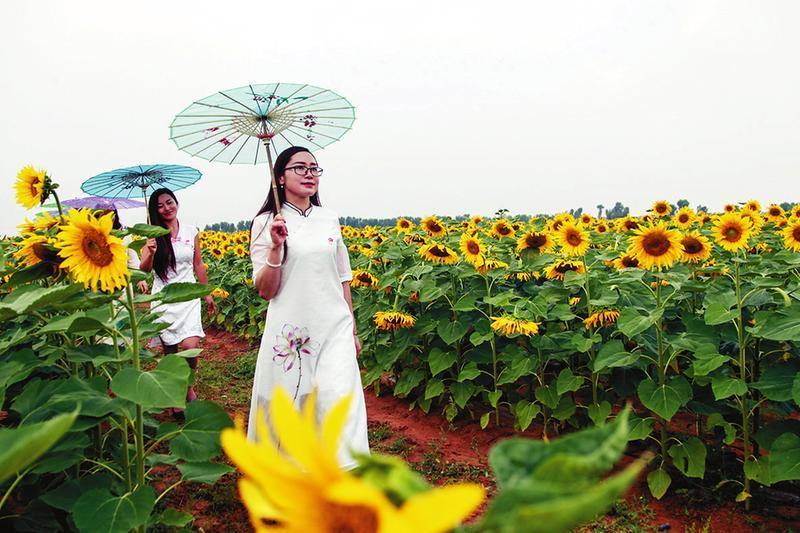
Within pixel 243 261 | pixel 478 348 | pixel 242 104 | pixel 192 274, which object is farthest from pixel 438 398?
pixel 243 261

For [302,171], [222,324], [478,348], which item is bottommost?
[222,324]

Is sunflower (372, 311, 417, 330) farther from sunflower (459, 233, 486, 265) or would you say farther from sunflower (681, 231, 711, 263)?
sunflower (681, 231, 711, 263)

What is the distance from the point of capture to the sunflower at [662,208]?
8078 mm

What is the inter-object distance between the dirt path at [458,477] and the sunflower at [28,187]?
1.86 meters

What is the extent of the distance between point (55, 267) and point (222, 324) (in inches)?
315

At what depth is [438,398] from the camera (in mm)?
4906

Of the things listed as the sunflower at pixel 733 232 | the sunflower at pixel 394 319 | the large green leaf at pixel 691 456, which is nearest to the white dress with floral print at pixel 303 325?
the sunflower at pixel 394 319

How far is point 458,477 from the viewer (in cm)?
365

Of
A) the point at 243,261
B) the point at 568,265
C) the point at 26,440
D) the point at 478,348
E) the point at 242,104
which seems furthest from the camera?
the point at 243,261

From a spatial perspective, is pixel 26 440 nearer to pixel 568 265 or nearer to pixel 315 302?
pixel 315 302

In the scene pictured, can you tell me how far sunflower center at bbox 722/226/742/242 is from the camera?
3.94 metres

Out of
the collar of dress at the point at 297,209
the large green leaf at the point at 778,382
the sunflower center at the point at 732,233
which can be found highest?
the collar of dress at the point at 297,209

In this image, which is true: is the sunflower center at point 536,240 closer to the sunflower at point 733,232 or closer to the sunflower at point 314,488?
the sunflower at point 733,232

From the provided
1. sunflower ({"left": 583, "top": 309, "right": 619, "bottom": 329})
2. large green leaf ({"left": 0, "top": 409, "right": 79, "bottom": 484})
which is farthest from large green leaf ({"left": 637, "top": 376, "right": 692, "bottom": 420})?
large green leaf ({"left": 0, "top": 409, "right": 79, "bottom": 484})
